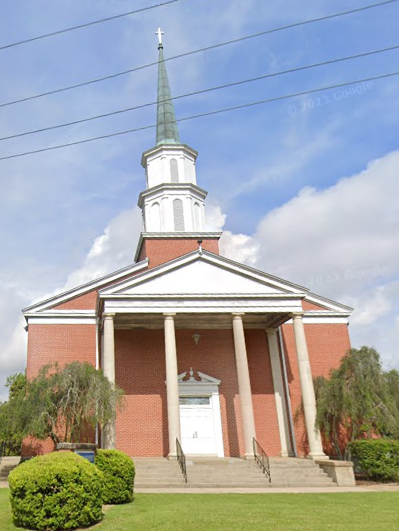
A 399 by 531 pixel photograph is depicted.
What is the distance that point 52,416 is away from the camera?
19.0 metres

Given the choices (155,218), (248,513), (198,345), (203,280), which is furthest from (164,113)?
(248,513)

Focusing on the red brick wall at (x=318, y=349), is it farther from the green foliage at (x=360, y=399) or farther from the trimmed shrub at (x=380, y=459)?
the trimmed shrub at (x=380, y=459)

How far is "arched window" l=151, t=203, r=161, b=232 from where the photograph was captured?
28109mm

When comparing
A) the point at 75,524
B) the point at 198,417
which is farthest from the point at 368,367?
the point at 75,524

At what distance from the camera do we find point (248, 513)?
35.0ft

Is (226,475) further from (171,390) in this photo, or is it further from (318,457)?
(318,457)

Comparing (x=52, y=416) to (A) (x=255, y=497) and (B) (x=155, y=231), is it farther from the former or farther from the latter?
(B) (x=155, y=231)

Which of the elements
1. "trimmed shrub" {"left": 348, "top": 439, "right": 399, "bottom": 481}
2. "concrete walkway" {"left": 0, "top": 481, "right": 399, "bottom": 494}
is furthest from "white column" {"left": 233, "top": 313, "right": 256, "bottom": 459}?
"trimmed shrub" {"left": 348, "top": 439, "right": 399, "bottom": 481}

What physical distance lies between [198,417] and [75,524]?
14895 millimetres

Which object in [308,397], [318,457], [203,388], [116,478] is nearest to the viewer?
[116,478]

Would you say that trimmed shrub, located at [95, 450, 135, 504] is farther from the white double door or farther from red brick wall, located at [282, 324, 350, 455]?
red brick wall, located at [282, 324, 350, 455]

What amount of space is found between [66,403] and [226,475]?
6345mm

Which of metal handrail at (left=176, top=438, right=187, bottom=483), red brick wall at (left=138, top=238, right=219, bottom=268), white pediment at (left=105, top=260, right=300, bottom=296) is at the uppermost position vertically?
red brick wall at (left=138, top=238, right=219, bottom=268)

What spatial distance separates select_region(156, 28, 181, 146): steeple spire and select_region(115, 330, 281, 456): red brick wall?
12310mm
